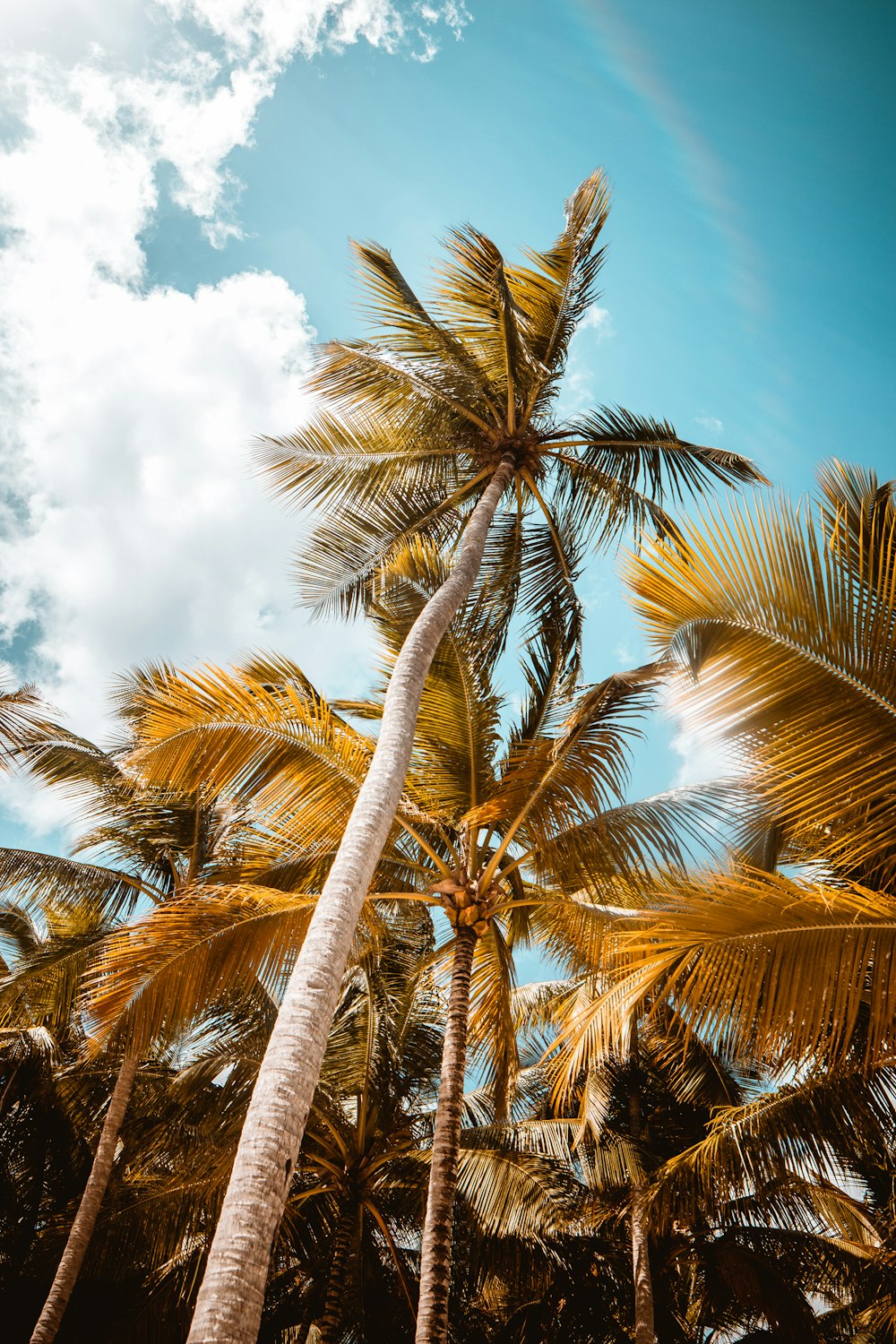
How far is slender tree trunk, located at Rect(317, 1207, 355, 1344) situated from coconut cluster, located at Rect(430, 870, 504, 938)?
456 centimetres

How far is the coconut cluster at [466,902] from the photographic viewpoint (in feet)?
22.8

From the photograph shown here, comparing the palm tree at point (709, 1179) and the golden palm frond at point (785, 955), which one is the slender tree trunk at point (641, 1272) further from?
the golden palm frond at point (785, 955)

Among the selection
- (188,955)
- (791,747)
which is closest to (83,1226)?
(188,955)

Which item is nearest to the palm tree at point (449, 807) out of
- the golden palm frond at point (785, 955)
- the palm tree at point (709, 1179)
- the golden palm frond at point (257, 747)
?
the golden palm frond at point (257, 747)

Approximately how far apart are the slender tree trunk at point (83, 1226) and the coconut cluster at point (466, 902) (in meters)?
4.26

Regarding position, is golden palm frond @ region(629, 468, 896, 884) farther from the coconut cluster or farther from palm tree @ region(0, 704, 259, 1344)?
palm tree @ region(0, 704, 259, 1344)

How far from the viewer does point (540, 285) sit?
8875 mm

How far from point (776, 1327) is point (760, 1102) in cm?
541

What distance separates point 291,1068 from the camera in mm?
3562

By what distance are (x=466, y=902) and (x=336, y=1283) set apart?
16.1 ft

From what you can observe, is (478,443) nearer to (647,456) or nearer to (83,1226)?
(647,456)

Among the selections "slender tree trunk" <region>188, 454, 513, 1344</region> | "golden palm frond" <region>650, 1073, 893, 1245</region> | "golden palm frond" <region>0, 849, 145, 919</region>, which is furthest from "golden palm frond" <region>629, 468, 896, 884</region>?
"golden palm frond" <region>0, 849, 145, 919</region>

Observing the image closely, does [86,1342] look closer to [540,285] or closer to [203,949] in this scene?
[203,949]

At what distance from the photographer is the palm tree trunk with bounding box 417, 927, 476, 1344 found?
5273 millimetres
